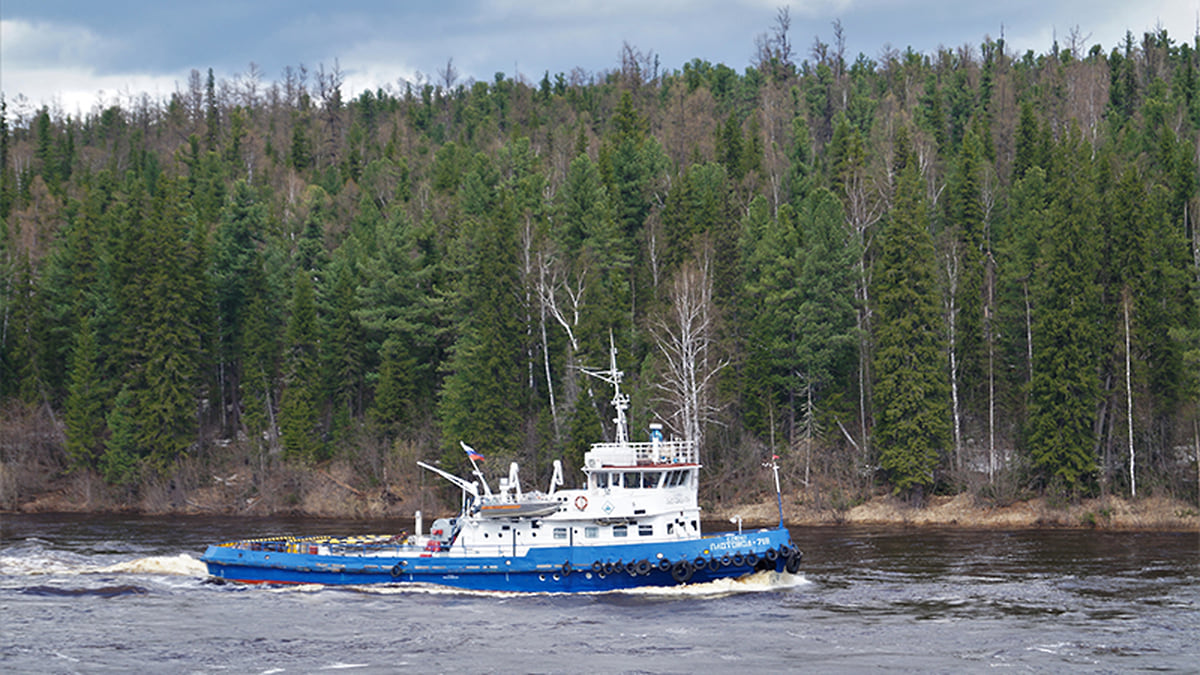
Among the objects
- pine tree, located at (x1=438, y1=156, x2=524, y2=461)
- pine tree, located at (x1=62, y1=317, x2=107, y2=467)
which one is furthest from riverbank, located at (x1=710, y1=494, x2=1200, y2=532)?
pine tree, located at (x1=62, y1=317, x2=107, y2=467)

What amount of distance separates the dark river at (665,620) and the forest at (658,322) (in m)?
14.2

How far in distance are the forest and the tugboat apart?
58.1ft

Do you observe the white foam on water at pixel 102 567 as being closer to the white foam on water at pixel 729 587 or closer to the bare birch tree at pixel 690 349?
the white foam on water at pixel 729 587

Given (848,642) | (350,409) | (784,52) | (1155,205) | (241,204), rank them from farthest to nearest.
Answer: (784,52), (241,204), (350,409), (1155,205), (848,642)

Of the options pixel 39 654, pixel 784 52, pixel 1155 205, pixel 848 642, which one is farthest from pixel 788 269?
pixel 784 52

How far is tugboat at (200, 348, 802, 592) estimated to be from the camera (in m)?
38.6

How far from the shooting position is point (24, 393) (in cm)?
7938

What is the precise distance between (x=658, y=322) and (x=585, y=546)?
1141 inches

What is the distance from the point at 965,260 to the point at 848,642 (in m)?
43.7

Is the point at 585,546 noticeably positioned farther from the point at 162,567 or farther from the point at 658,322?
the point at 658,322

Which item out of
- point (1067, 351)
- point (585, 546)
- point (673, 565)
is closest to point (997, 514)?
point (1067, 351)

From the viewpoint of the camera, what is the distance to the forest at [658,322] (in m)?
59.3

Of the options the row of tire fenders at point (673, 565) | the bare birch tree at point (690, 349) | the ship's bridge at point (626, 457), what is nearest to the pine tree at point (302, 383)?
the bare birch tree at point (690, 349)

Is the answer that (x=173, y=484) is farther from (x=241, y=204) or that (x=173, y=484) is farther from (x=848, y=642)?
(x=848, y=642)
